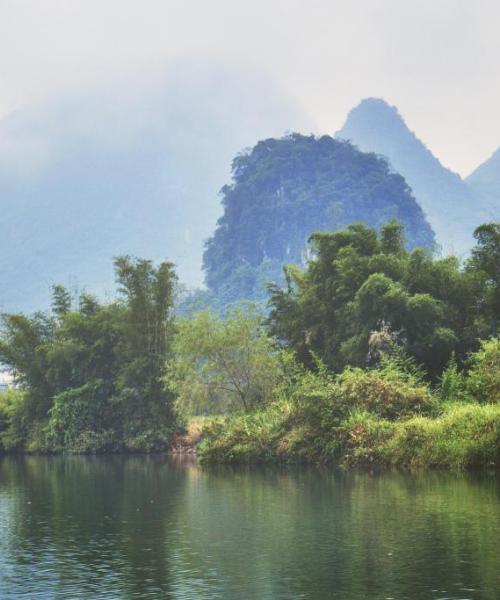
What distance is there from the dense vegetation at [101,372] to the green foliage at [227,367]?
7.75m

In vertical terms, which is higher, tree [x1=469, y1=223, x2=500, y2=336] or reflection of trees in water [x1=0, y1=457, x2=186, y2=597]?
tree [x1=469, y1=223, x2=500, y2=336]

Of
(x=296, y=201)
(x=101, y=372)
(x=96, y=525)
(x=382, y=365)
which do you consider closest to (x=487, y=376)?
(x=382, y=365)

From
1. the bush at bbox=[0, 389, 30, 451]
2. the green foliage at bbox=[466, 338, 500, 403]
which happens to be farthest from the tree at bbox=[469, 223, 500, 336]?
the bush at bbox=[0, 389, 30, 451]

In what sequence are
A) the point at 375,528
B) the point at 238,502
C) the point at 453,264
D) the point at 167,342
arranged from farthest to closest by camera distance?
the point at 167,342 < the point at 453,264 < the point at 238,502 < the point at 375,528

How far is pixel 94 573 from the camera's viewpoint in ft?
49.0

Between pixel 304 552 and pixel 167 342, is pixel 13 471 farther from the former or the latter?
pixel 304 552

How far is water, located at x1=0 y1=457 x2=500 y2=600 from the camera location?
44.1ft

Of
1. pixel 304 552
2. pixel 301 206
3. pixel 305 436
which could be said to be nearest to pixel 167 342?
pixel 305 436

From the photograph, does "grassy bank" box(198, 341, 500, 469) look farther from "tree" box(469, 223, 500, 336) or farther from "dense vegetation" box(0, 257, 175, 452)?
"dense vegetation" box(0, 257, 175, 452)

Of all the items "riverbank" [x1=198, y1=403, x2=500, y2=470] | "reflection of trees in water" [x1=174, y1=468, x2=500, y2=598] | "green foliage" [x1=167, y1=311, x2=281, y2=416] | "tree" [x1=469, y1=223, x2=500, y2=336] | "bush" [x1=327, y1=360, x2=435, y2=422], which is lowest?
"reflection of trees in water" [x1=174, y1=468, x2=500, y2=598]

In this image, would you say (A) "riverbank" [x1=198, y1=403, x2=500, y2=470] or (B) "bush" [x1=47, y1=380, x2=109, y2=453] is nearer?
(A) "riverbank" [x1=198, y1=403, x2=500, y2=470]

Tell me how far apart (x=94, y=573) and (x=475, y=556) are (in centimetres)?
608

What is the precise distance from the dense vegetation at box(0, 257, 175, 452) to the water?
21554mm

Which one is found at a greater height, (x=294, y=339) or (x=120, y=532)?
(x=294, y=339)
